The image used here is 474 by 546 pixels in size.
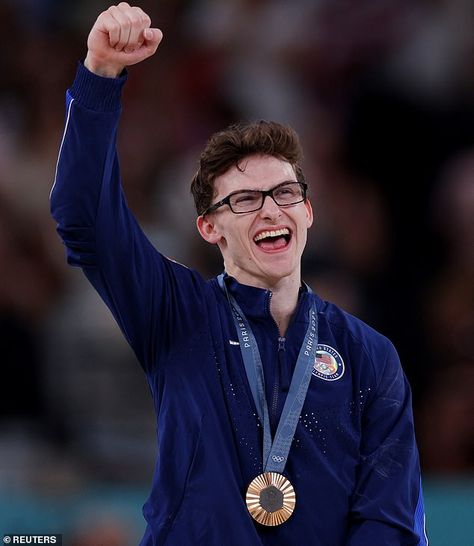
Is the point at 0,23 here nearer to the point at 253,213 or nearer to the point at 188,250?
the point at 188,250

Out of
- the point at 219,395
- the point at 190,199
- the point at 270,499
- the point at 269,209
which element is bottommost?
the point at 270,499

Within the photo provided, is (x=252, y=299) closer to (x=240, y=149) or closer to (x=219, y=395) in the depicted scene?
(x=219, y=395)

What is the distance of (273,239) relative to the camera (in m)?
3.61

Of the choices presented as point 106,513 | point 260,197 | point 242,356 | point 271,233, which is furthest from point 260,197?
point 106,513

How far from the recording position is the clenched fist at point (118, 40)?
3039 millimetres

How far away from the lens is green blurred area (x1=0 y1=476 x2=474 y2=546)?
5.30 meters

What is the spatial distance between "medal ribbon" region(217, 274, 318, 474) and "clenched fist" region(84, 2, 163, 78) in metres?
0.84

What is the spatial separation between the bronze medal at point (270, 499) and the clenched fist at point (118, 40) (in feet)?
3.87

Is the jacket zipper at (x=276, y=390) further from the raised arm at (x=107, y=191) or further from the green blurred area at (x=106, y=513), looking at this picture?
the green blurred area at (x=106, y=513)

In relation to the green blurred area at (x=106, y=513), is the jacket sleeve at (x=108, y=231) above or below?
above

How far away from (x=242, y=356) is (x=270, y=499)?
438 mm

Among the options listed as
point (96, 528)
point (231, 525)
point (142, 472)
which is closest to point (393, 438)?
point (231, 525)

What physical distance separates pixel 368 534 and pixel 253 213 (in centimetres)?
100

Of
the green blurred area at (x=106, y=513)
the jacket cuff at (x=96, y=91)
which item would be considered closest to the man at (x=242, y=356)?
the jacket cuff at (x=96, y=91)
